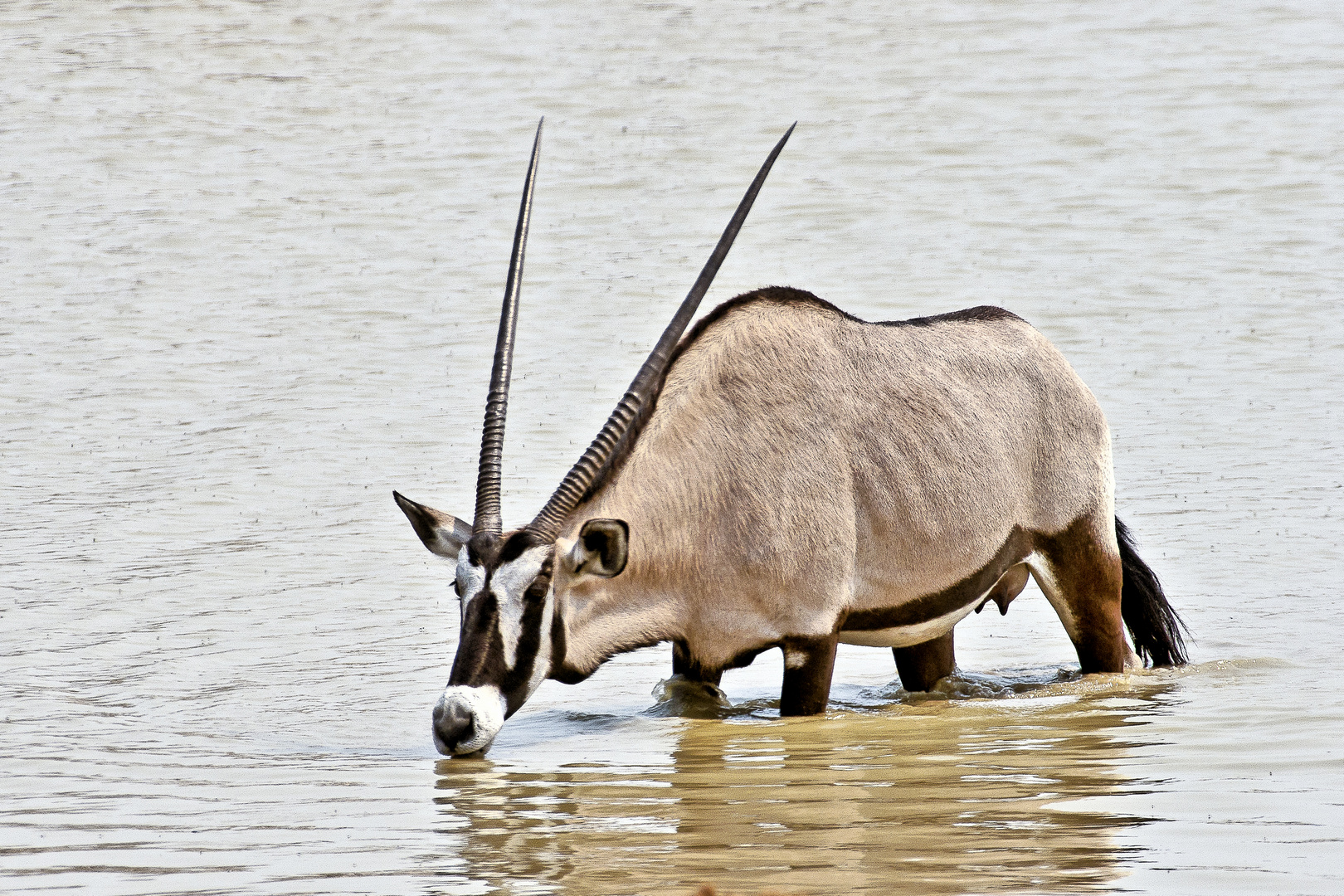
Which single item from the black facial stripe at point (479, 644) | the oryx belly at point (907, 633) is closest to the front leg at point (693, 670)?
the oryx belly at point (907, 633)

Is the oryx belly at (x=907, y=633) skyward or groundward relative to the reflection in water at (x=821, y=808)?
skyward

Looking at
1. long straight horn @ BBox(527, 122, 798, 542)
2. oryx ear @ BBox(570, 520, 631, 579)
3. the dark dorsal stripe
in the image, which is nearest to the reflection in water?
oryx ear @ BBox(570, 520, 631, 579)

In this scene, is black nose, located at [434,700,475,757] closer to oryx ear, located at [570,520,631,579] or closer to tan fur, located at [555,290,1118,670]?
tan fur, located at [555,290,1118,670]

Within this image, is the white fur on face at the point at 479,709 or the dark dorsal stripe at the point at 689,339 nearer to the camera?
the white fur on face at the point at 479,709

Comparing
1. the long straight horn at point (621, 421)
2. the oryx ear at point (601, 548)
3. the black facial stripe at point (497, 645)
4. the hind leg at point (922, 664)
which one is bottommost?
the hind leg at point (922, 664)

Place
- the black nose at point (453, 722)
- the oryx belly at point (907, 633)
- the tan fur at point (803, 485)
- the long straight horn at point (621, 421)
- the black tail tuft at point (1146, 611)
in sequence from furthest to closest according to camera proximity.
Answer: the black tail tuft at point (1146, 611)
the oryx belly at point (907, 633)
the tan fur at point (803, 485)
the long straight horn at point (621, 421)
the black nose at point (453, 722)

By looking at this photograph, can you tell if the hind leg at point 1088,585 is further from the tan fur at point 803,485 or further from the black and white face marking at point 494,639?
the black and white face marking at point 494,639

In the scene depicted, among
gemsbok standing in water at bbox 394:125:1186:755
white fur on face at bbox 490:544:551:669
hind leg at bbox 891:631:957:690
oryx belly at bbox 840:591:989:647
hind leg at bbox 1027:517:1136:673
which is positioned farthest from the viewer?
hind leg at bbox 891:631:957:690

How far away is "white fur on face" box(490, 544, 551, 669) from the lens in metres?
6.15

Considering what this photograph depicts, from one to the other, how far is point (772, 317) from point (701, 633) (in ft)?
3.97

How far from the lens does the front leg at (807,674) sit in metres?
6.67

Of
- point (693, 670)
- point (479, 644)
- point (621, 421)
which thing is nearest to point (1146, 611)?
point (693, 670)

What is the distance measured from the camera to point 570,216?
Result: 66.8 ft

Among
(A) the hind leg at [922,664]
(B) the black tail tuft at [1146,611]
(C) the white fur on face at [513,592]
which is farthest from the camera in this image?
(B) the black tail tuft at [1146,611]
